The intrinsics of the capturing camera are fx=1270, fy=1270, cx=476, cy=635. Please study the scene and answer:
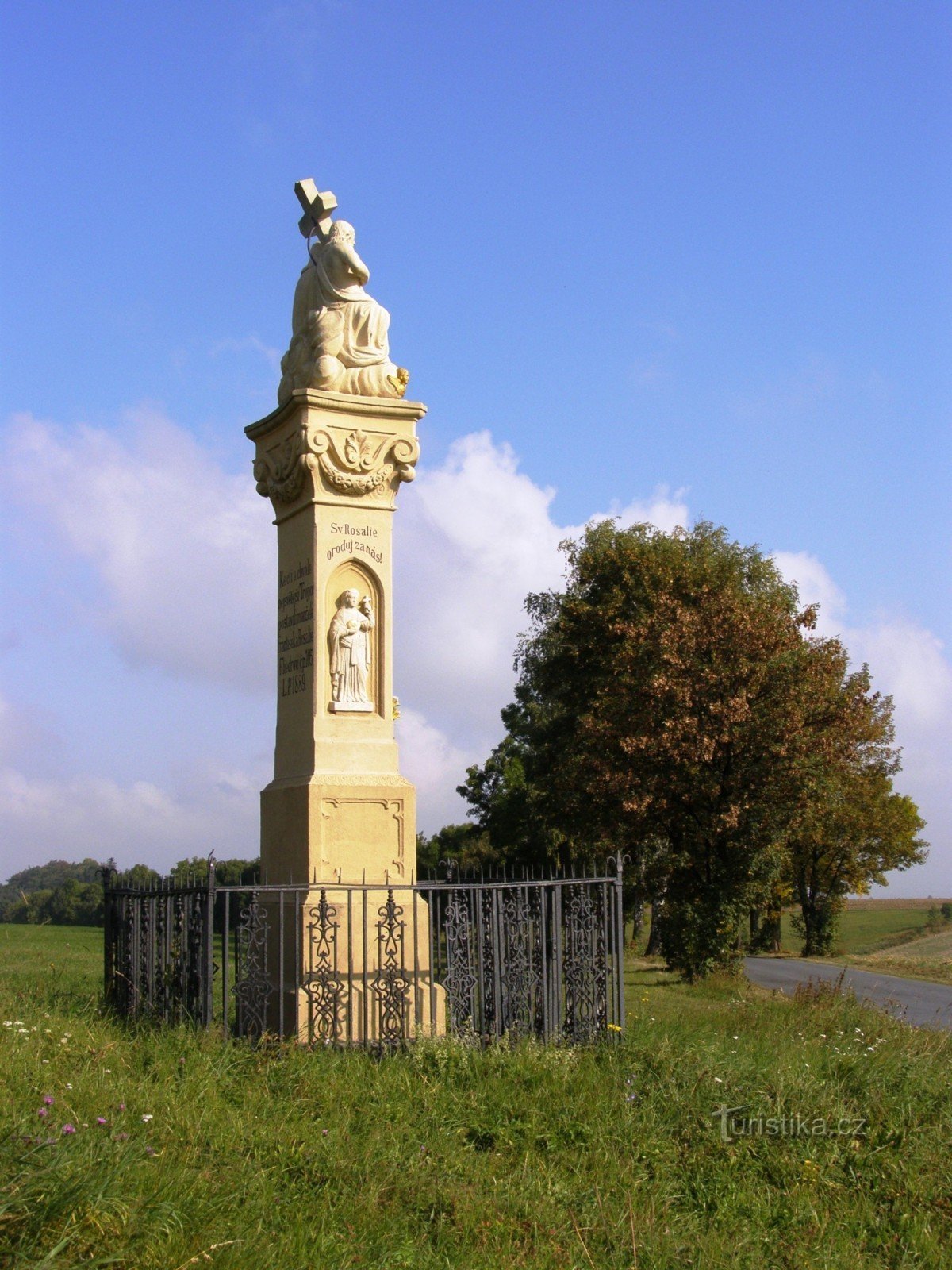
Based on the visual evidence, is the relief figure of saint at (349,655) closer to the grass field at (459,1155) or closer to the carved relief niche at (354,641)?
the carved relief niche at (354,641)

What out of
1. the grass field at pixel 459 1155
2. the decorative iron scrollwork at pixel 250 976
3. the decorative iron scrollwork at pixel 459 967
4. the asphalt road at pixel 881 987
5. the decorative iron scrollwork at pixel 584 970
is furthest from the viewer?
the asphalt road at pixel 881 987

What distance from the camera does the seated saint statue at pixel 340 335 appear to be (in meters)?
11.3

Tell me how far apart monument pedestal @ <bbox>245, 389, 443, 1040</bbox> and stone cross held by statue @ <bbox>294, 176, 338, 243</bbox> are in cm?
209

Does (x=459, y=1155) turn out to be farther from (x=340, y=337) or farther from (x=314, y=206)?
(x=314, y=206)

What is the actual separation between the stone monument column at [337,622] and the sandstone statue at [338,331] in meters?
0.01

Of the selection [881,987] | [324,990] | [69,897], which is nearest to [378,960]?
[324,990]

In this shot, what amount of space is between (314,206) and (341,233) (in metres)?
0.62

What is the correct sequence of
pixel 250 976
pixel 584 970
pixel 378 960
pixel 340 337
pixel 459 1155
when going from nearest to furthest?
→ pixel 459 1155, pixel 250 976, pixel 378 960, pixel 584 970, pixel 340 337

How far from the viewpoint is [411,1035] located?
8.91m

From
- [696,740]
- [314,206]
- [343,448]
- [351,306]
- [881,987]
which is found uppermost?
[314,206]

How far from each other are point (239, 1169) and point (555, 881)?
12.6 ft

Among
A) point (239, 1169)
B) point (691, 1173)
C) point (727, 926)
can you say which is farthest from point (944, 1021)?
point (239, 1169)

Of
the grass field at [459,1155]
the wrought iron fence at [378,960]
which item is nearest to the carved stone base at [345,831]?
the wrought iron fence at [378,960]

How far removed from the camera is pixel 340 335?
11508mm
